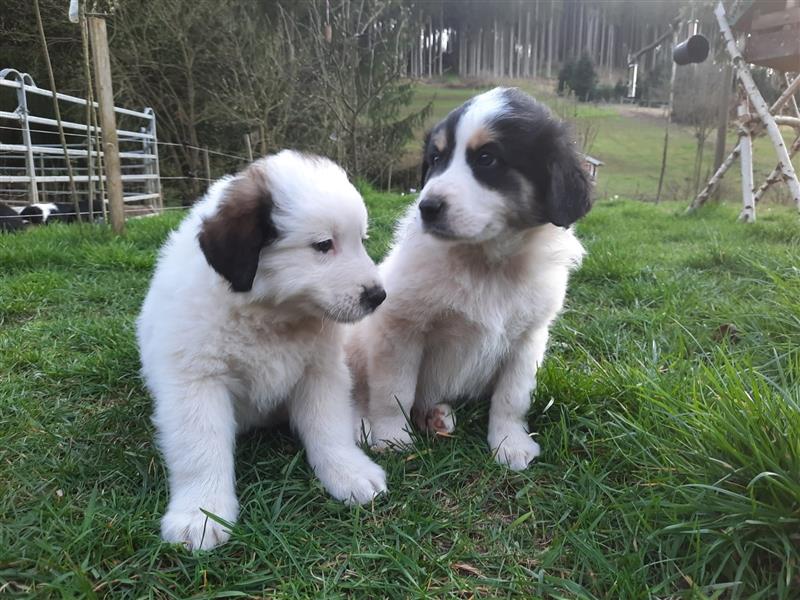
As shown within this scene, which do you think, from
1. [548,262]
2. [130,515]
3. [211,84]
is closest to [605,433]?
[548,262]

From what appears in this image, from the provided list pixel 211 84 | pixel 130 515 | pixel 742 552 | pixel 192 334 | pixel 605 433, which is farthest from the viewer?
pixel 211 84

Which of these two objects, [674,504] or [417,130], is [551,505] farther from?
[417,130]

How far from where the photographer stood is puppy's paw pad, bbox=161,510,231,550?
5.68 ft

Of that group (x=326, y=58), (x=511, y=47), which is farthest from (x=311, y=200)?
(x=511, y=47)

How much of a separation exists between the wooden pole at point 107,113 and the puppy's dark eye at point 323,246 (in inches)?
192

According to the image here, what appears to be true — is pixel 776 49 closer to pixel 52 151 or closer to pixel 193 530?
pixel 193 530

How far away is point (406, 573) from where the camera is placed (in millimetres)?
1603

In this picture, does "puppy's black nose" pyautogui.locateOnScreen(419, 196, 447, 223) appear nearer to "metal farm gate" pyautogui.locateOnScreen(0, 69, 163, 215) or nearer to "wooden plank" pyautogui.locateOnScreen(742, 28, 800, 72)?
"wooden plank" pyautogui.locateOnScreen(742, 28, 800, 72)

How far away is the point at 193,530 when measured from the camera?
69.0 inches

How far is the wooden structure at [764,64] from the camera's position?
21.3ft

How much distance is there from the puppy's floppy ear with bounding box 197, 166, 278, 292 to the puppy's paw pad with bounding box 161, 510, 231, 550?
71 cm

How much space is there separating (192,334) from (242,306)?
19 cm

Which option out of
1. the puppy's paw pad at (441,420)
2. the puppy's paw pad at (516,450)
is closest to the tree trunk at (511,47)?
→ the puppy's paw pad at (441,420)

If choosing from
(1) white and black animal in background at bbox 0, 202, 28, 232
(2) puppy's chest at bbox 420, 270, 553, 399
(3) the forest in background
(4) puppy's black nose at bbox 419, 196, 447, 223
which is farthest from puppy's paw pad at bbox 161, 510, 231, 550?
(3) the forest in background
